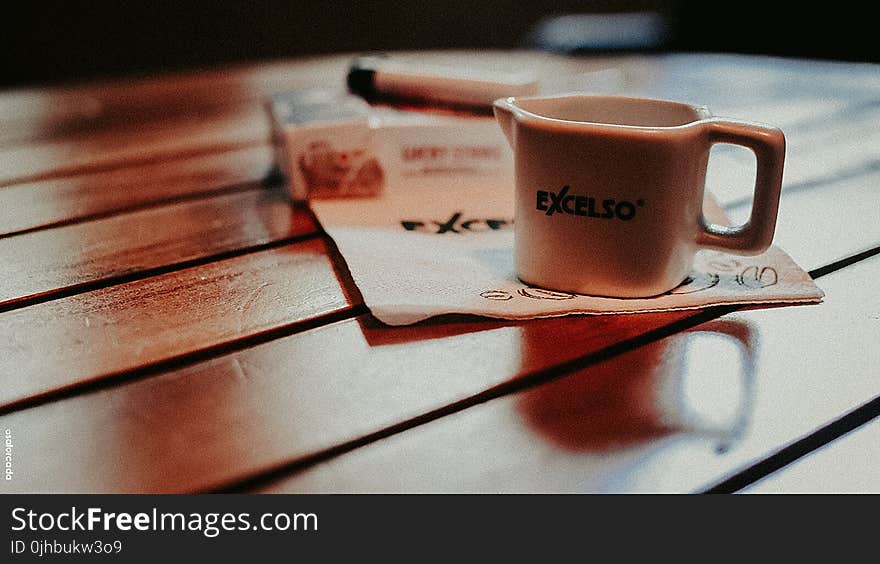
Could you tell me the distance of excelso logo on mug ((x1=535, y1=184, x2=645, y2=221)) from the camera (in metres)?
0.44

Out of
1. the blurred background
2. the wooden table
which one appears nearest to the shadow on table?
the wooden table

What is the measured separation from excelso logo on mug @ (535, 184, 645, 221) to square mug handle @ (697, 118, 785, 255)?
60mm

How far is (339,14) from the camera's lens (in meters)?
2.24

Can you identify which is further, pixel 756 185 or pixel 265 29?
pixel 265 29

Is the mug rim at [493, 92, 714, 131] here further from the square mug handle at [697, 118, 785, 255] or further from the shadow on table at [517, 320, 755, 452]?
the shadow on table at [517, 320, 755, 452]

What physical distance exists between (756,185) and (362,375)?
25 cm

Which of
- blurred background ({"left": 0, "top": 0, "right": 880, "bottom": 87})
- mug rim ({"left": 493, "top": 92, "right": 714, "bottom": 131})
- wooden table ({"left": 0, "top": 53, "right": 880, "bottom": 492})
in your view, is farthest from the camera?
blurred background ({"left": 0, "top": 0, "right": 880, "bottom": 87})

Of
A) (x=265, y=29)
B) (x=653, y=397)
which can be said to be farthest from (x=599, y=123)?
(x=265, y=29)

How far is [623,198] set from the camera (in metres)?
0.44

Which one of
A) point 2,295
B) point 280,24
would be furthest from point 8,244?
point 280,24

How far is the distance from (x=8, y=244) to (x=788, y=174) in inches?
25.7

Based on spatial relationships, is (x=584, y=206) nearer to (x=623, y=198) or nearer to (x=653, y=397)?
(x=623, y=198)

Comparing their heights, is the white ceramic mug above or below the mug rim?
below
